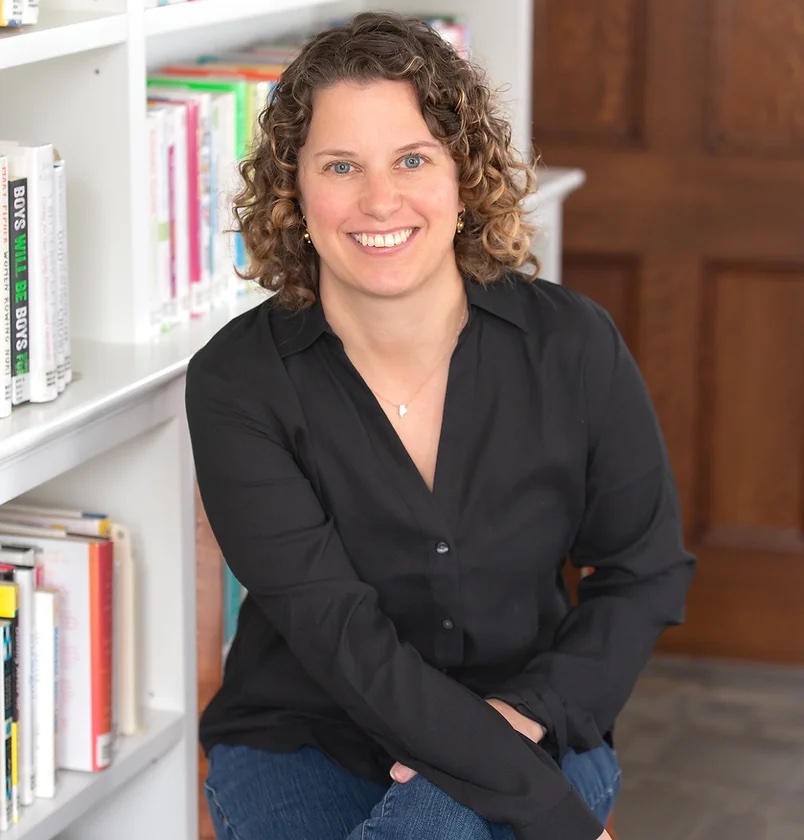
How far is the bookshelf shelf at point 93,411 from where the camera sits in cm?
150

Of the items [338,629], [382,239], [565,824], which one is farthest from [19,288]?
[565,824]

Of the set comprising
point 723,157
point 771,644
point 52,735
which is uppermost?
point 723,157

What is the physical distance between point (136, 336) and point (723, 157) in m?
1.54

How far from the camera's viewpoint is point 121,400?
1627 millimetres

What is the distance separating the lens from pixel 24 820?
5.32 ft

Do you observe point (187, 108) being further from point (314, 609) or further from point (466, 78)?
point (314, 609)

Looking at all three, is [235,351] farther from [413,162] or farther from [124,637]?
[124,637]

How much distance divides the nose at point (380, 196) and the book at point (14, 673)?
0.55 m

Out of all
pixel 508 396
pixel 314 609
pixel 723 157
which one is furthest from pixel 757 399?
pixel 314 609

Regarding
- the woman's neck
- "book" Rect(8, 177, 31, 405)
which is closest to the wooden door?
the woman's neck

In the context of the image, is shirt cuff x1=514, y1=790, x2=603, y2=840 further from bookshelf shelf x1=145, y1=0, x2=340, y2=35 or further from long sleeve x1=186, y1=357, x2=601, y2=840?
bookshelf shelf x1=145, y1=0, x2=340, y2=35

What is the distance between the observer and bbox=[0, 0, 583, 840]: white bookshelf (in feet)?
5.35

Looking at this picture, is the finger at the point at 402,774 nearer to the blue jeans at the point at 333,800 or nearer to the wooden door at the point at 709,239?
the blue jeans at the point at 333,800

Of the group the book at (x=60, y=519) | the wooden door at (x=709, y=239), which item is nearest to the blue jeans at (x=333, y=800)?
the book at (x=60, y=519)
